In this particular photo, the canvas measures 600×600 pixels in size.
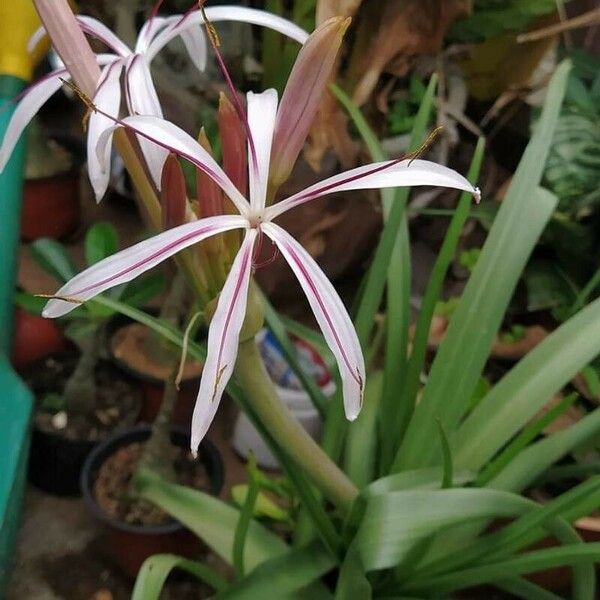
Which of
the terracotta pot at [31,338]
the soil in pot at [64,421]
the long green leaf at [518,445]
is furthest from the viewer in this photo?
the terracotta pot at [31,338]

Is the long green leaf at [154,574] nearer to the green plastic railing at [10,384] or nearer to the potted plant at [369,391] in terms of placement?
the potted plant at [369,391]

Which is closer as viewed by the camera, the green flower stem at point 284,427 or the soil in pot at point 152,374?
the green flower stem at point 284,427

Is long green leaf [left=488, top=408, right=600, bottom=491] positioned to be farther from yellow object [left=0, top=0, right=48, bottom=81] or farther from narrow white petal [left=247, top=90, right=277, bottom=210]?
yellow object [left=0, top=0, right=48, bottom=81]

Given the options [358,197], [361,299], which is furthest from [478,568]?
[358,197]

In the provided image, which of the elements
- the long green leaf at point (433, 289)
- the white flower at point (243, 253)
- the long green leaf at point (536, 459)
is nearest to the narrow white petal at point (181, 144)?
the white flower at point (243, 253)

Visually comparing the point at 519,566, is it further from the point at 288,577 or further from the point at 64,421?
the point at 64,421

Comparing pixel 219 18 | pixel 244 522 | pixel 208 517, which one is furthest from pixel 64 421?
pixel 219 18

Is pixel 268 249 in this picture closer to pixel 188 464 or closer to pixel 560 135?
pixel 188 464
